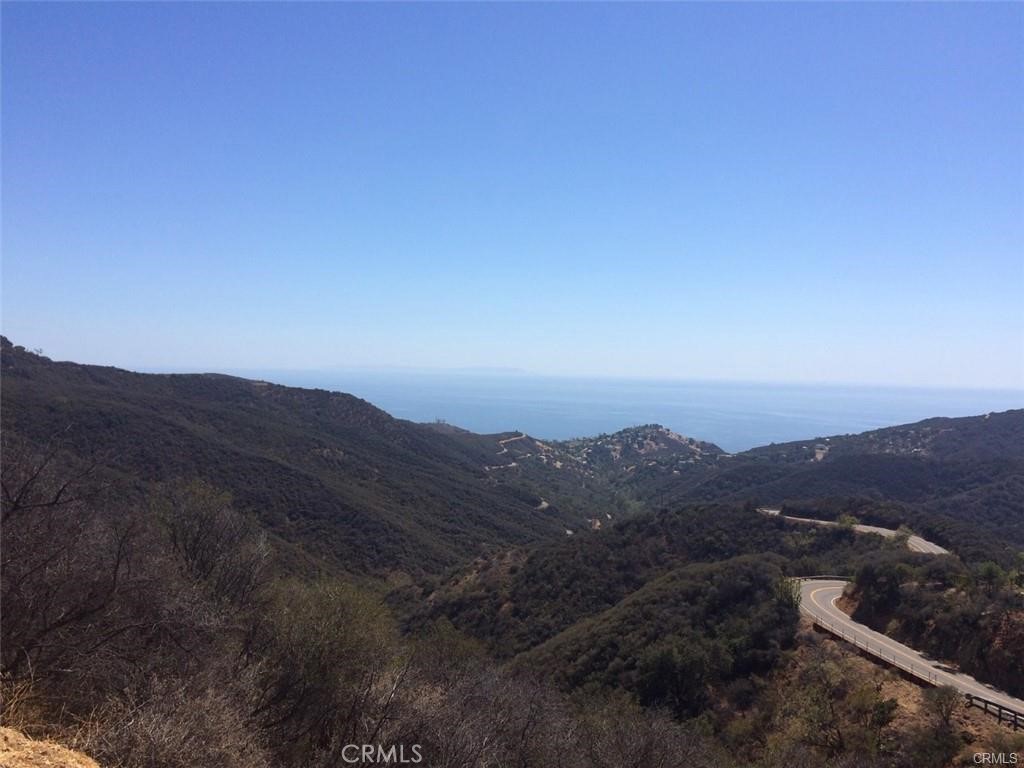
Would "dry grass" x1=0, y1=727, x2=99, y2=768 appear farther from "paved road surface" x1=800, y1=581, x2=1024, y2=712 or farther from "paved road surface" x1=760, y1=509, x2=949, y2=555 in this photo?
"paved road surface" x1=760, y1=509, x2=949, y2=555

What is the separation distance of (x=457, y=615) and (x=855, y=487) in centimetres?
5771

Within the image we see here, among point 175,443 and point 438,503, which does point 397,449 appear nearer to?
point 438,503

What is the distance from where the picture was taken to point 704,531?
37.2 m

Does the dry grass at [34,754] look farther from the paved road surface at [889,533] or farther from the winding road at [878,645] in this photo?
the paved road surface at [889,533]

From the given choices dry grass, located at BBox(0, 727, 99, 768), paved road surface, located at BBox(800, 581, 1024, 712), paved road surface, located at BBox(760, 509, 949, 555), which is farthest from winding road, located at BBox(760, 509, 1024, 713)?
dry grass, located at BBox(0, 727, 99, 768)

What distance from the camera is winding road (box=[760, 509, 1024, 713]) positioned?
47.5 feet

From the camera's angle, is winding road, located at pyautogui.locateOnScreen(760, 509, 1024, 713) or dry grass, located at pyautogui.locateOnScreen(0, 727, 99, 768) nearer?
dry grass, located at pyautogui.locateOnScreen(0, 727, 99, 768)

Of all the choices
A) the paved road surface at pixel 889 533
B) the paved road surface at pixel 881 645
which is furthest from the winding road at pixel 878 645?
the paved road surface at pixel 889 533

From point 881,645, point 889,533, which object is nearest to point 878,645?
point 881,645

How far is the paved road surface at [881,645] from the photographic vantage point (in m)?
14.4

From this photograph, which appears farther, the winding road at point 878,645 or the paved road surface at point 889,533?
the paved road surface at point 889,533

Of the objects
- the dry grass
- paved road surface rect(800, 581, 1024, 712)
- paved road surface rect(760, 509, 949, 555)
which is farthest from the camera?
paved road surface rect(760, 509, 949, 555)

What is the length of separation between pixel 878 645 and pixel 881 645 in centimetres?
11

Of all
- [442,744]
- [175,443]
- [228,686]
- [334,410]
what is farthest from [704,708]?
[334,410]
